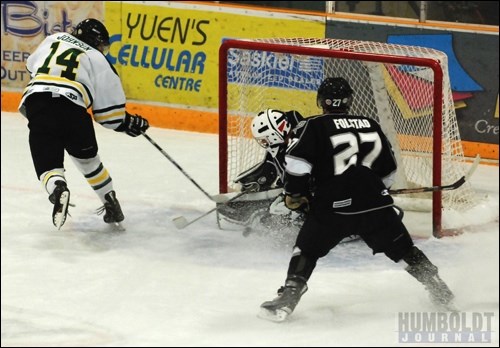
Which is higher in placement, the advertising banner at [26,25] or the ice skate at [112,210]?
the advertising banner at [26,25]

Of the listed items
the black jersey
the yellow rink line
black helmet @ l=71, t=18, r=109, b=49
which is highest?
black helmet @ l=71, t=18, r=109, b=49

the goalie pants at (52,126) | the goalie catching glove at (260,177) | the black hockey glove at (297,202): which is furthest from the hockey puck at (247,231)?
the black hockey glove at (297,202)

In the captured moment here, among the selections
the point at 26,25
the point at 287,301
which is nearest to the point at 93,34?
the point at 287,301

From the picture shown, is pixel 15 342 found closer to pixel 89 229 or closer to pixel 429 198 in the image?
pixel 89 229

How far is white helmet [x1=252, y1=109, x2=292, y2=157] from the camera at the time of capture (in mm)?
5516

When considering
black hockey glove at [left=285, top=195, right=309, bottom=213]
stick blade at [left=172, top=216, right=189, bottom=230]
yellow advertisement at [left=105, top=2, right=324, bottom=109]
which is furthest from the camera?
yellow advertisement at [left=105, top=2, right=324, bottom=109]

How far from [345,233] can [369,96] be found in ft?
6.48

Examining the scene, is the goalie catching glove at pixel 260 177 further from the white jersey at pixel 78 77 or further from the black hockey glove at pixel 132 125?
the white jersey at pixel 78 77

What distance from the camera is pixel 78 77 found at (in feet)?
18.1

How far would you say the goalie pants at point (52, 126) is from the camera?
5523mm

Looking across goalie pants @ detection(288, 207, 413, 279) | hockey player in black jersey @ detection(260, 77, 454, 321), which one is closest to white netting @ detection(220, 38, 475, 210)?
hockey player in black jersey @ detection(260, 77, 454, 321)

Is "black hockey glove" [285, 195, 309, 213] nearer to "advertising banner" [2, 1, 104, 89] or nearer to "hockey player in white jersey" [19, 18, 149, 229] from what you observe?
"hockey player in white jersey" [19, 18, 149, 229]

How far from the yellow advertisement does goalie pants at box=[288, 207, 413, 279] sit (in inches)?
129

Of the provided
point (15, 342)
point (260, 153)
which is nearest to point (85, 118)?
point (260, 153)
